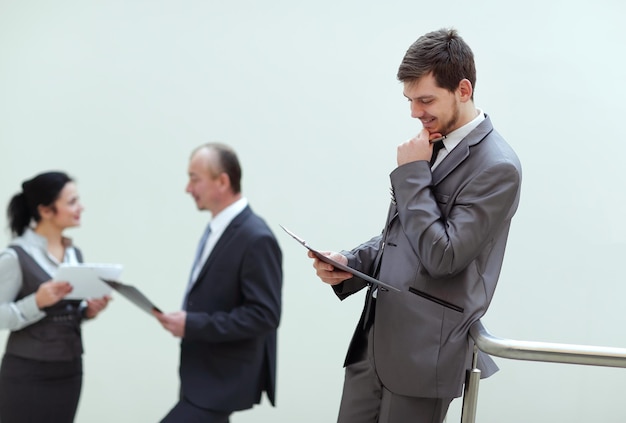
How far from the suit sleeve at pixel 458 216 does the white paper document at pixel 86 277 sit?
68.3 inches

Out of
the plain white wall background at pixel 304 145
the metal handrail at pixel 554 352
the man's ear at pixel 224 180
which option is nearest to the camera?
the metal handrail at pixel 554 352

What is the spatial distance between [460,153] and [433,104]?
0.13 metres

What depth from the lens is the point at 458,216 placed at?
5.72 ft

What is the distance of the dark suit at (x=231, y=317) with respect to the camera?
3047 millimetres

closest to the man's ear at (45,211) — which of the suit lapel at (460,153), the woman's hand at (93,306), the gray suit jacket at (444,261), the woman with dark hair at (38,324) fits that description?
the woman with dark hair at (38,324)

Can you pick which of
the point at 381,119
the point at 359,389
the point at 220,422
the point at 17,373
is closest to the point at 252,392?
the point at 220,422

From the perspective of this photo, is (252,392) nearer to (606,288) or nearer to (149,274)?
(149,274)

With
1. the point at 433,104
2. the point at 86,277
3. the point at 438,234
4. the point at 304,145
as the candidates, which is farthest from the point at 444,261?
the point at 304,145

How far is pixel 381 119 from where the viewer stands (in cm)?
391

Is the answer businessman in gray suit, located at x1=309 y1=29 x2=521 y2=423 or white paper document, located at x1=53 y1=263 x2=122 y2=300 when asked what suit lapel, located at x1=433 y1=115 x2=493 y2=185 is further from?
white paper document, located at x1=53 y1=263 x2=122 y2=300

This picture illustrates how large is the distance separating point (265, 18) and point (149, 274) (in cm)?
137

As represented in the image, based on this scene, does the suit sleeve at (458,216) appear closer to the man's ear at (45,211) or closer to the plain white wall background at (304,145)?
the man's ear at (45,211)

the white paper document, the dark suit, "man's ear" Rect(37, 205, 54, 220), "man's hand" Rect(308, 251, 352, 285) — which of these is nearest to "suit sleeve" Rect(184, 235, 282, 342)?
the dark suit

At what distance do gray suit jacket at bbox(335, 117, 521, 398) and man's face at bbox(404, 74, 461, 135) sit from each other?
0.07 metres
